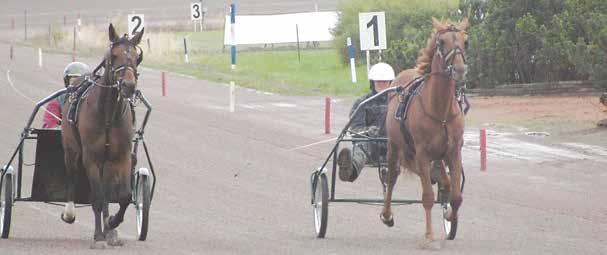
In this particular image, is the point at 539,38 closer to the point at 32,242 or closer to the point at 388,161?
the point at 388,161

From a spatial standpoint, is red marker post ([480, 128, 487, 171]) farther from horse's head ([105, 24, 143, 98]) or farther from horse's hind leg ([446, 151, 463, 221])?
horse's head ([105, 24, 143, 98])

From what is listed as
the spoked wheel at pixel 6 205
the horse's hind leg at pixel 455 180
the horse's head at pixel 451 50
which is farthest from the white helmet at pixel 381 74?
the spoked wheel at pixel 6 205

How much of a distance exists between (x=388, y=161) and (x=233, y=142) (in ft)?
36.6

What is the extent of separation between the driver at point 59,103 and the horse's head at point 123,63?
1.55 m

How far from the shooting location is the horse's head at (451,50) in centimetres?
1138

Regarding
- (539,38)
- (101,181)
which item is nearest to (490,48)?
(539,38)

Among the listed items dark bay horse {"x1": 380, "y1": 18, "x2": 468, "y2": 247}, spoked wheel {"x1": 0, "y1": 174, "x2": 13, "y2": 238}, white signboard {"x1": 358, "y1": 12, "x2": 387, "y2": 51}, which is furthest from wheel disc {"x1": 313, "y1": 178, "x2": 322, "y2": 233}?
white signboard {"x1": 358, "y1": 12, "x2": 387, "y2": 51}

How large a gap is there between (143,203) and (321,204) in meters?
1.80

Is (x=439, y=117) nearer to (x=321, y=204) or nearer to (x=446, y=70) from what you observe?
(x=446, y=70)

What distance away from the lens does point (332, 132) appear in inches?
1006

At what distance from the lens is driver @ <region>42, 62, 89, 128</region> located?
13250 mm

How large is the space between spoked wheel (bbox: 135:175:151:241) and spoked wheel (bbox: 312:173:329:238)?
168 centimetres

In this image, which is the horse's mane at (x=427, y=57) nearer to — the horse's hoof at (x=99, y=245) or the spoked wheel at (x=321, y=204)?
the spoked wheel at (x=321, y=204)

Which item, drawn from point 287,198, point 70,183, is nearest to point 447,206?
point 70,183
